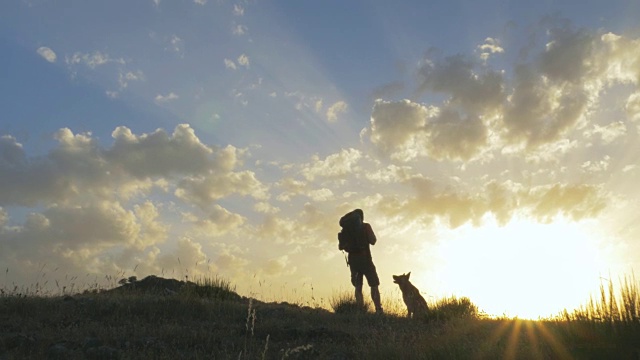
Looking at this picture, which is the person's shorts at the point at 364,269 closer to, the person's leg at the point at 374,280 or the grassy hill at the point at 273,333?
the person's leg at the point at 374,280

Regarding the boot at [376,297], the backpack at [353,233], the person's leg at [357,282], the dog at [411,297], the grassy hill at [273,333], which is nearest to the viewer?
the grassy hill at [273,333]

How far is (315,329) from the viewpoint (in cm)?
981

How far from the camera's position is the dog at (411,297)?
13.9 meters

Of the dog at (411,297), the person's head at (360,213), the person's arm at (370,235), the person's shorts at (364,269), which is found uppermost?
the person's head at (360,213)

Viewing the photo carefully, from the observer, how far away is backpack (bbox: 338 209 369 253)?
14.8 metres

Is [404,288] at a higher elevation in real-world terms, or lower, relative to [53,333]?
higher

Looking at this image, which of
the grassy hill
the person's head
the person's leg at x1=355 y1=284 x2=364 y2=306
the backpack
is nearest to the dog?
the grassy hill

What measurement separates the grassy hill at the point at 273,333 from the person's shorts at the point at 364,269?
1976 millimetres

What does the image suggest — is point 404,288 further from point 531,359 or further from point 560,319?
point 531,359

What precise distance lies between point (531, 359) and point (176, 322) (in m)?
6.39

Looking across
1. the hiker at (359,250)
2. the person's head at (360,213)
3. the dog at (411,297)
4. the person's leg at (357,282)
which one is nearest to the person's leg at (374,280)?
the hiker at (359,250)

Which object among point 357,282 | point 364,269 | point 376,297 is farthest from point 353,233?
point 376,297

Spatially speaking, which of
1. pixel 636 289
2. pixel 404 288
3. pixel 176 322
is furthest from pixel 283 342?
pixel 404 288

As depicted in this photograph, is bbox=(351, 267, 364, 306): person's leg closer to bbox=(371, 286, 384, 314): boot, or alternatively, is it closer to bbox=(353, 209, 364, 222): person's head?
bbox=(371, 286, 384, 314): boot
